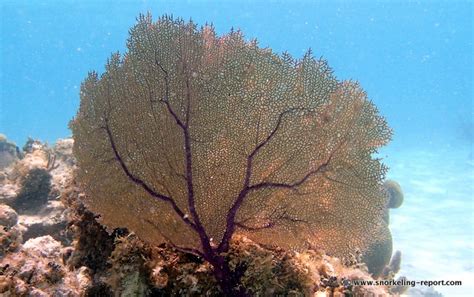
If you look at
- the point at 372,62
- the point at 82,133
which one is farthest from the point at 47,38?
the point at 82,133

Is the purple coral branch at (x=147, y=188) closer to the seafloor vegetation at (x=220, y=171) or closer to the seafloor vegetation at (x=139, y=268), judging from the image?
the seafloor vegetation at (x=220, y=171)

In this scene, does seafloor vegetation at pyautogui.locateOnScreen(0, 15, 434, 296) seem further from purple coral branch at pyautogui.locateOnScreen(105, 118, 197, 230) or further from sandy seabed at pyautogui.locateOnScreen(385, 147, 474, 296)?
sandy seabed at pyautogui.locateOnScreen(385, 147, 474, 296)

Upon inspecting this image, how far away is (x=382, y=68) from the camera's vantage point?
145750mm

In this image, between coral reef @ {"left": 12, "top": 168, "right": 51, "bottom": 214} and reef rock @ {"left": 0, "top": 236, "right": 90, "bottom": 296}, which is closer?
reef rock @ {"left": 0, "top": 236, "right": 90, "bottom": 296}

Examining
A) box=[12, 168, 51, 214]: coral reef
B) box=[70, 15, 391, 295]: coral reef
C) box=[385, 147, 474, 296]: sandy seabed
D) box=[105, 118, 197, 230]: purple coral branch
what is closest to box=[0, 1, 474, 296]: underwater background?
box=[385, 147, 474, 296]: sandy seabed

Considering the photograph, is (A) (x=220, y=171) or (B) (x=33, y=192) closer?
(A) (x=220, y=171)

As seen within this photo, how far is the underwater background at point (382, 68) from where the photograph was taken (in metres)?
18.6

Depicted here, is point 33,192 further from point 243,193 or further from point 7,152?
point 7,152

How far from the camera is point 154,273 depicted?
10.9ft

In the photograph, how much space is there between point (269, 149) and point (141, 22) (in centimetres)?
174

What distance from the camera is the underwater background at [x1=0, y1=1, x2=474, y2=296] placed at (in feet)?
61.1

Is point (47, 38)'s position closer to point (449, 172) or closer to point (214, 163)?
point (449, 172)

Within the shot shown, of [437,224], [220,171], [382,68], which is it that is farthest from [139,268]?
[382,68]

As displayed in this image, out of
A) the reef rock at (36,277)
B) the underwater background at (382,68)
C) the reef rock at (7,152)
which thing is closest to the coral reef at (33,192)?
the reef rock at (36,277)
